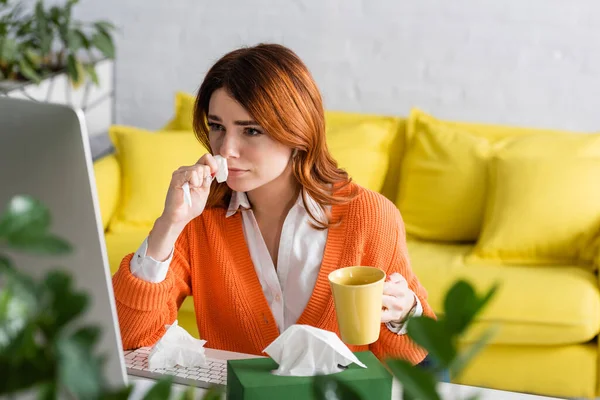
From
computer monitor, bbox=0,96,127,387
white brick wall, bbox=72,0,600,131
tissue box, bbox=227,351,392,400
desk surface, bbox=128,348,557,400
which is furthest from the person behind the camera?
white brick wall, bbox=72,0,600,131

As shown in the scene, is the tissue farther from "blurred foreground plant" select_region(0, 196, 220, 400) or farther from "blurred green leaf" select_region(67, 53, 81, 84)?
"blurred green leaf" select_region(67, 53, 81, 84)

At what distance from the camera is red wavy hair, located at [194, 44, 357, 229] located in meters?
1.55

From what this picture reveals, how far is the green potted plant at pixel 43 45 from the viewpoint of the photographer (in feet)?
10.4

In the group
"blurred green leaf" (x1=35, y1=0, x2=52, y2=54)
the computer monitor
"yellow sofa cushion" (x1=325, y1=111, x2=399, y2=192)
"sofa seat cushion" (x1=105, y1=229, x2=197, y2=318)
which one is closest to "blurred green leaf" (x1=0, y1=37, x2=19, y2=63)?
"blurred green leaf" (x1=35, y1=0, x2=52, y2=54)

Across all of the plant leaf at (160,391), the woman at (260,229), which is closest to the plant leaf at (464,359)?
the plant leaf at (160,391)

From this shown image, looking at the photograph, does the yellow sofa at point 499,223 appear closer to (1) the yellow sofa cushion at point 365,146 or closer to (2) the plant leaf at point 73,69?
(1) the yellow sofa cushion at point 365,146

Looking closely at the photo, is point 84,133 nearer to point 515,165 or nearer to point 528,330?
point 528,330

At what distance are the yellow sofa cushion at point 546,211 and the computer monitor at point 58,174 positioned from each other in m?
2.13

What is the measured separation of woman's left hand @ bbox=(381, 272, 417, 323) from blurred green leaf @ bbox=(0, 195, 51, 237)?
3.29 feet

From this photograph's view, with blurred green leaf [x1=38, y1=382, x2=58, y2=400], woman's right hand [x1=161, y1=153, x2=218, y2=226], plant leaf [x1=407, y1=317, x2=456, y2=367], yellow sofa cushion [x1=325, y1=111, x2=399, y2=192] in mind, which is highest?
plant leaf [x1=407, y1=317, x2=456, y2=367]

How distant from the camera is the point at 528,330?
2557 millimetres

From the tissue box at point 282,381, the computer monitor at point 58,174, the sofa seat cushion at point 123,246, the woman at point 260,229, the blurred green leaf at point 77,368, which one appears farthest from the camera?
the sofa seat cushion at point 123,246

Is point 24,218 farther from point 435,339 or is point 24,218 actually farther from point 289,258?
point 289,258

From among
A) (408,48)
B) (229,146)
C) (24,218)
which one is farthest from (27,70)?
(24,218)
